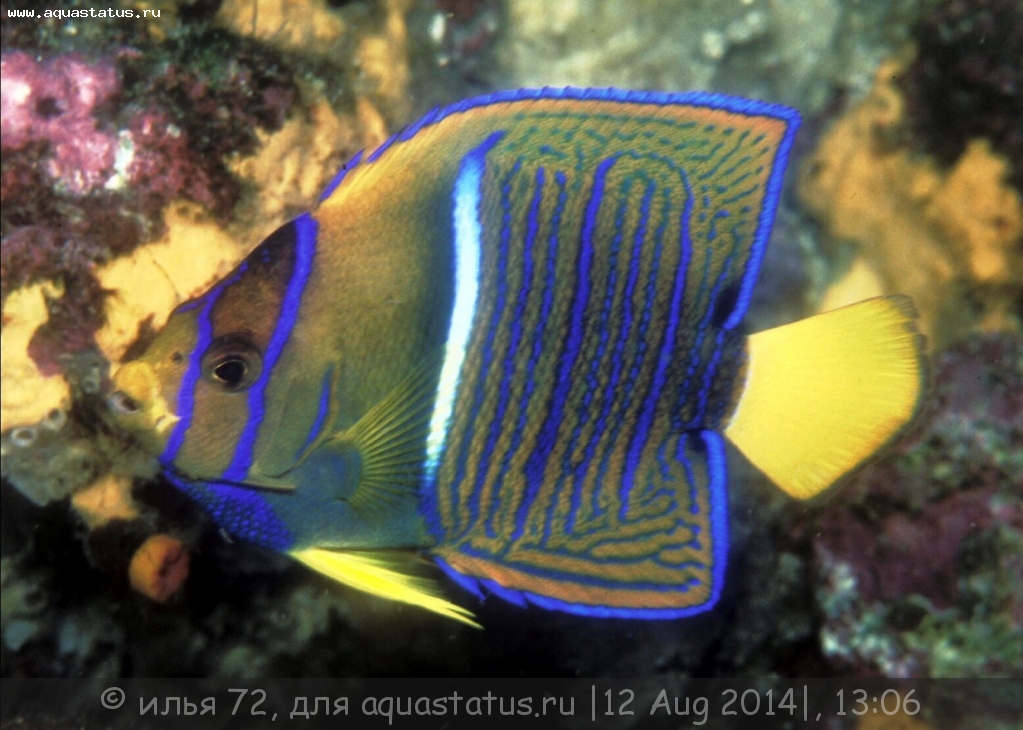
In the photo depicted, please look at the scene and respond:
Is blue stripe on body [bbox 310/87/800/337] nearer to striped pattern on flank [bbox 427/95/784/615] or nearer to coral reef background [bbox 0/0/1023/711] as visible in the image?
striped pattern on flank [bbox 427/95/784/615]

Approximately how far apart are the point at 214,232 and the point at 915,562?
2.34 metres

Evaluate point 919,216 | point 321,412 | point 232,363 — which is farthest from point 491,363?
point 919,216

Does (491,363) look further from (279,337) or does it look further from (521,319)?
(279,337)

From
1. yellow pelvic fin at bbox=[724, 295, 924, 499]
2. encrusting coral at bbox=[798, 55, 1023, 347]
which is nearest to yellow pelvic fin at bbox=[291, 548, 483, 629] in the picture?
yellow pelvic fin at bbox=[724, 295, 924, 499]

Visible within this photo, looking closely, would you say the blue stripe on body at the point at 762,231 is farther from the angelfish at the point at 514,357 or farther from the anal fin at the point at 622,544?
the anal fin at the point at 622,544

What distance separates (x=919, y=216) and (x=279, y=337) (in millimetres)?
2480

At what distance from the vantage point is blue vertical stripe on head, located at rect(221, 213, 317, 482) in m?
1.26

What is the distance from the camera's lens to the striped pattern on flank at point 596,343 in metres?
1.32

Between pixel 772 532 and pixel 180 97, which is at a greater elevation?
pixel 180 97

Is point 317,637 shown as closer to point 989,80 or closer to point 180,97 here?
point 180,97

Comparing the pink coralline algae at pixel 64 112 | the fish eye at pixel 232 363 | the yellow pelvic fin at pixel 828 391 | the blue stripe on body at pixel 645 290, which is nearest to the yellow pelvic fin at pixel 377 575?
the fish eye at pixel 232 363

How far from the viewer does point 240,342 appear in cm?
125

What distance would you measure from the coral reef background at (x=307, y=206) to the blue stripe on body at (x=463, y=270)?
1.04 metres

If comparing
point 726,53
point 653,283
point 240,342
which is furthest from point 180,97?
point 726,53
